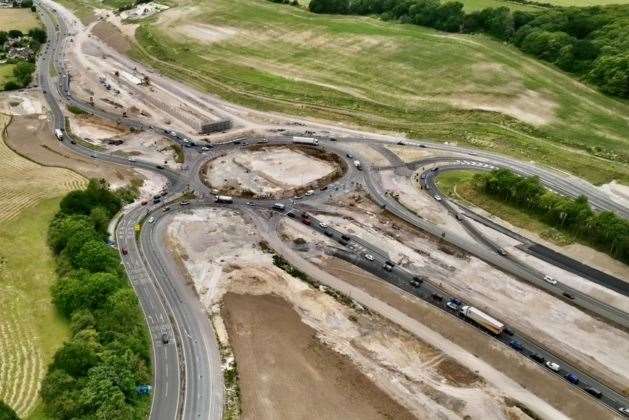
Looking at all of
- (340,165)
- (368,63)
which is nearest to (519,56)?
(368,63)

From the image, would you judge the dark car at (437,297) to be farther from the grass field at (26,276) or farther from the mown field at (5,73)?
the mown field at (5,73)

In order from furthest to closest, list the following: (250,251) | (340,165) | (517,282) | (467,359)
→ (340,165) < (250,251) < (517,282) < (467,359)

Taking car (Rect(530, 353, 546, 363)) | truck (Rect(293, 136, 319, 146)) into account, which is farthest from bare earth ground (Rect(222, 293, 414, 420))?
truck (Rect(293, 136, 319, 146))

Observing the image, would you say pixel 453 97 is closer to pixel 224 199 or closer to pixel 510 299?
pixel 224 199

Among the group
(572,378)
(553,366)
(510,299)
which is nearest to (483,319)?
(510,299)

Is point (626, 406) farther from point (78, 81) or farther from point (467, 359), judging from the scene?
point (78, 81)

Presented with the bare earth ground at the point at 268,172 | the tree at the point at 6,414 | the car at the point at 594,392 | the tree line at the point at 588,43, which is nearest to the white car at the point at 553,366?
the car at the point at 594,392

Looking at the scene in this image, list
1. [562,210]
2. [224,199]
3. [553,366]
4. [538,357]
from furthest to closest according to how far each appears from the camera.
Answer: [224,199] < [562,210] < [538,357] < [553,366]
